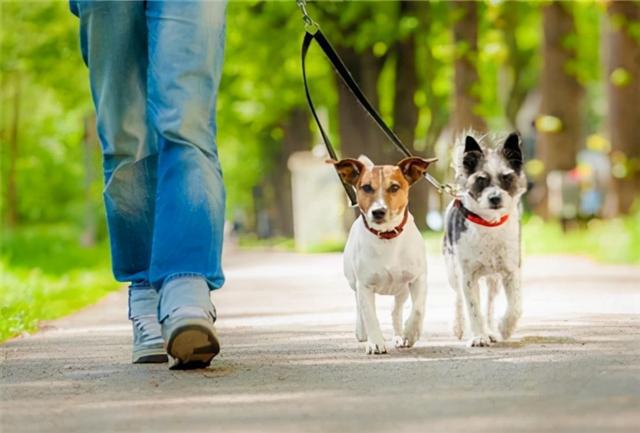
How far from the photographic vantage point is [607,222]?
71.3 feet

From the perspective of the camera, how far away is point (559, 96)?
26.5 m

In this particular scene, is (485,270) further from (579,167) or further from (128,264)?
(579,167)

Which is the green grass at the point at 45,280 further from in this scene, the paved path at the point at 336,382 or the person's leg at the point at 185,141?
the person's leg at the point at 185,141

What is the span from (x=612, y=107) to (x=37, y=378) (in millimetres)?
16469

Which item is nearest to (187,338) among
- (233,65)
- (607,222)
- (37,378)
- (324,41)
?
(37,378)

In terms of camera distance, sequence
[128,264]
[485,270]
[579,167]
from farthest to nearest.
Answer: [579,167] < [485,270] < [128,264]

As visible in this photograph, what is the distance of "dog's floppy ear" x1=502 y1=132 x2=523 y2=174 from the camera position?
7.54m

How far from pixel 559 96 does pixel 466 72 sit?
1.67 metres

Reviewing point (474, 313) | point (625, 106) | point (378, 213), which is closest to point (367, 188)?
point (378, 213)

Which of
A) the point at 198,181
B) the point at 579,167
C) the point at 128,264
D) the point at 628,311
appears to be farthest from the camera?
the point at 579,167

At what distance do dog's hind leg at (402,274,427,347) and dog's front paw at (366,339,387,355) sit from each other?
0.26 m

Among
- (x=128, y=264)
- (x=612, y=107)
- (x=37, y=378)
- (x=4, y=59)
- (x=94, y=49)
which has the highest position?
(x=4, y=59)

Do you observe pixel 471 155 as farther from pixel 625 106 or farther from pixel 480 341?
pixel 625 106

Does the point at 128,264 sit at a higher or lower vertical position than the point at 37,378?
higher
